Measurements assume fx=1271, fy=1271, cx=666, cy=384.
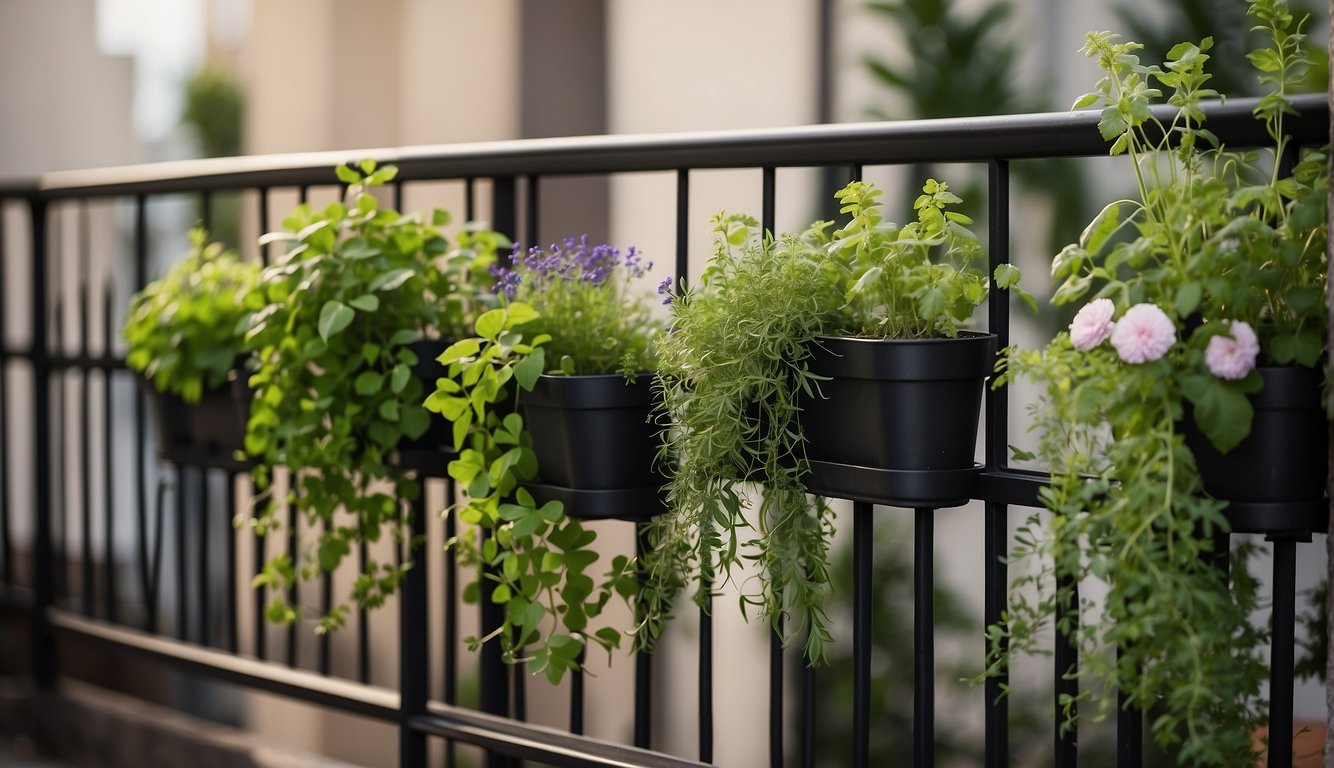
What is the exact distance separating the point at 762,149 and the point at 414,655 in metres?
0.89

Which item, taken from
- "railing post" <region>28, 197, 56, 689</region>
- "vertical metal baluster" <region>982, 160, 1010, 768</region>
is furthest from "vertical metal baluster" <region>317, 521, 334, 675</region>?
"vertical metal baluster" <region>982, 160, 1010, 768</region>

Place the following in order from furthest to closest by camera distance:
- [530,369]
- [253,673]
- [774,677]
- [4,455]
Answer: [4,455] < [253,673] < [774,677] < [530,369]

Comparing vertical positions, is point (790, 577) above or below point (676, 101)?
below

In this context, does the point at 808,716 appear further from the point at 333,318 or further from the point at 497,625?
the point at 333,318

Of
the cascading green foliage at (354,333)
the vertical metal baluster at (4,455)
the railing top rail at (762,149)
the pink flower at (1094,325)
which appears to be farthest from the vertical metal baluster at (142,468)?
A: the pink flower at (1094,325)

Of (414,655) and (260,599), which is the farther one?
(260,599)

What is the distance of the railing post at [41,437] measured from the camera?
265 centimetres

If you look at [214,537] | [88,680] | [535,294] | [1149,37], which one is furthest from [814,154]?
[214,537]

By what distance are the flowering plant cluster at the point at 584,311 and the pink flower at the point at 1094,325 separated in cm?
53

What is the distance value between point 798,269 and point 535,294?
1.25 ft

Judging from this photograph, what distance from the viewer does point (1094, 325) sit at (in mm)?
1079

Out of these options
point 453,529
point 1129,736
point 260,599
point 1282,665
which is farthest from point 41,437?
point 1282,665

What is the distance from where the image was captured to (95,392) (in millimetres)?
5012

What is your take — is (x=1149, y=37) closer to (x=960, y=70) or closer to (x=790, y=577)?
(x=960, y=70)
